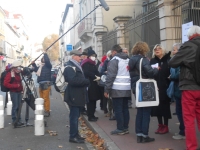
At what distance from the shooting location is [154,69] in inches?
242

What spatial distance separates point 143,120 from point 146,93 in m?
0.53

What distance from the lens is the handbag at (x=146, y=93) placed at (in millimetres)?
6176

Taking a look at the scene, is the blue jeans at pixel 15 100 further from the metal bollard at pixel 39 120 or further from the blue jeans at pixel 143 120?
the blue jeans at pixel 143 120

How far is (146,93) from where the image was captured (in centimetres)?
622

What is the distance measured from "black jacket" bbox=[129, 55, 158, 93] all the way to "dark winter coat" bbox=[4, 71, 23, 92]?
3.91m

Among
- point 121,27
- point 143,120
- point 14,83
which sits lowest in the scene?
point 143,120

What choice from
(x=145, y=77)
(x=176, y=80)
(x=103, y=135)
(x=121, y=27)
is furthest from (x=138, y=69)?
(x=121, y=27)

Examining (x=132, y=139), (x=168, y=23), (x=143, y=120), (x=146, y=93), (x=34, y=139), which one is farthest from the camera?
(x=168, y=23)

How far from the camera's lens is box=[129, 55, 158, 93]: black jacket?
6118mm

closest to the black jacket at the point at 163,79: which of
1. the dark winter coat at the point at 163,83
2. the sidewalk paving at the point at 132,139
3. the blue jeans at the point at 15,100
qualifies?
the dark winter coat at the point at 163,83

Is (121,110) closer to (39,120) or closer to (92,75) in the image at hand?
(39,120)

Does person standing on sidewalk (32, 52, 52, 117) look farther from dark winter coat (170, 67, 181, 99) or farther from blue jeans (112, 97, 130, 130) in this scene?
dark winter coat (170, 67, 181, 99)

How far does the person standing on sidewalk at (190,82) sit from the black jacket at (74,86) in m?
2.17

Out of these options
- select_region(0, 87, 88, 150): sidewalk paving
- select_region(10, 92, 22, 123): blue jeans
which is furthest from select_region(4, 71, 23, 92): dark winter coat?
select_region(0, 87, 88, 150): sidewalk paving
